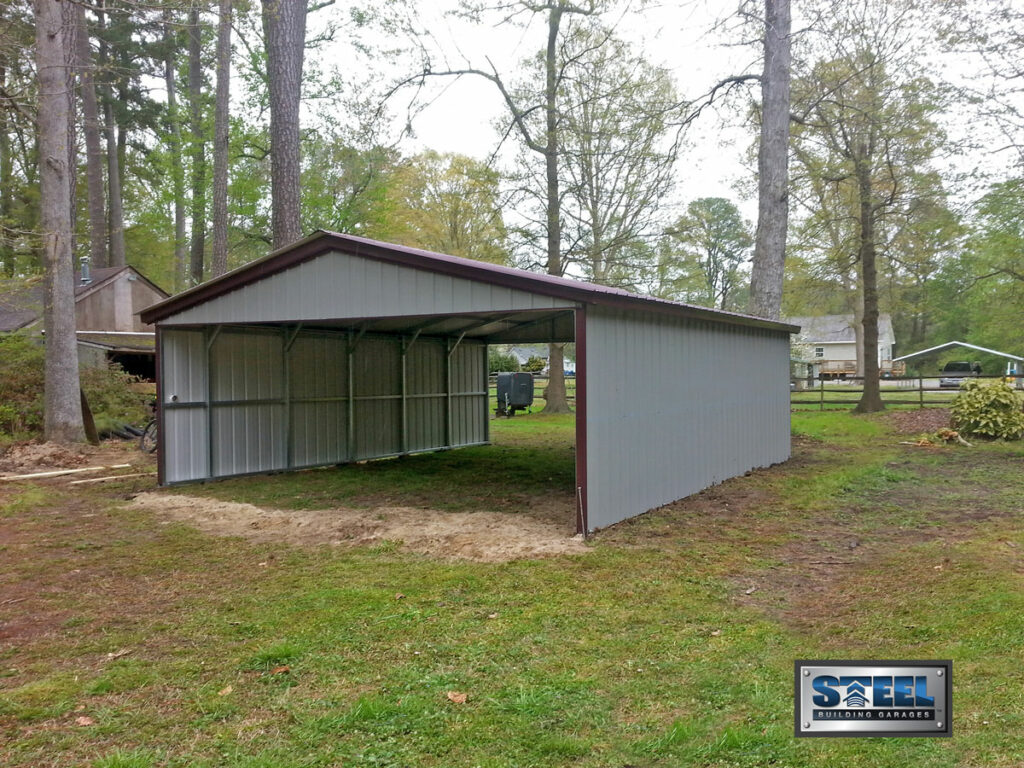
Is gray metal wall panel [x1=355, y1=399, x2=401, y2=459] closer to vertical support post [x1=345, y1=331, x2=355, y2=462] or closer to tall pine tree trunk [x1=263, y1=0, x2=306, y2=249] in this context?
vertical support post [x1=345, y1=331, x2=355, y2=462]

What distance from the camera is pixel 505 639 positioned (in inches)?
157

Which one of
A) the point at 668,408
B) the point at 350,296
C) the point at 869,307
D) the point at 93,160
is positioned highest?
the point at 93,160

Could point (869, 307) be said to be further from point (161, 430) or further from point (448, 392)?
point (161, 430)

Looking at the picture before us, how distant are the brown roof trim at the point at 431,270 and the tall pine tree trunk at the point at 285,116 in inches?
150

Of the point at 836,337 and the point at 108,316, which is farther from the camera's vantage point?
the point at 836,337

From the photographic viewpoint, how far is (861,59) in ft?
53.5

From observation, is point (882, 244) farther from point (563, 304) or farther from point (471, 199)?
point (563, 304)

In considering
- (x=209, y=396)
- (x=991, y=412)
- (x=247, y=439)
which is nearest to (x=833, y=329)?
(x=991, y=412)

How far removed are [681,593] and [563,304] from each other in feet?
8.84

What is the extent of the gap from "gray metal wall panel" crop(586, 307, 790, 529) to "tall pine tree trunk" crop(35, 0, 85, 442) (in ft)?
32.1

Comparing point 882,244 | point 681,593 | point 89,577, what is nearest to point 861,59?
point 882,244

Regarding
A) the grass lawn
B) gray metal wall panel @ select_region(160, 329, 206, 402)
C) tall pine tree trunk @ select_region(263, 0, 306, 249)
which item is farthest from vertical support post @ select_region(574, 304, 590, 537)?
tall pine tree trunk @ select_region(263, 0, 306, 249)

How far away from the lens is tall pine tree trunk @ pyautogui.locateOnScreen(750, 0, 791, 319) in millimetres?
13422

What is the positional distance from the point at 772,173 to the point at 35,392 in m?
14.1
